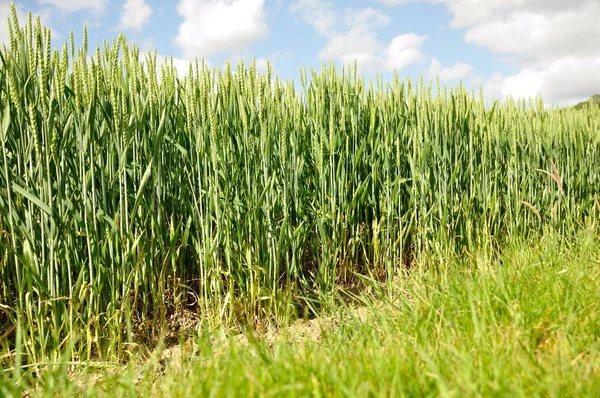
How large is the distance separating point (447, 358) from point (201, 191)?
1178mm

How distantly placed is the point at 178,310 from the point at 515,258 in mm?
1596

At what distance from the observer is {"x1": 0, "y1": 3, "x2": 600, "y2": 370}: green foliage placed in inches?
70.0

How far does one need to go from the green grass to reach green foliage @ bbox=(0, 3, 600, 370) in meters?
0.31

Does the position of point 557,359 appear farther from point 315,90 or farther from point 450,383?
point 315,90

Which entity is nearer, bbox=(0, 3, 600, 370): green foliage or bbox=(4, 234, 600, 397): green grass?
bbox=(4, 234, 600, 397): green grass

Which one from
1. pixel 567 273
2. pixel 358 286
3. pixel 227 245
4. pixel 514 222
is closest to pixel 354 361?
pixel 227 245

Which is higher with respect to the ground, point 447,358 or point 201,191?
point 201,191

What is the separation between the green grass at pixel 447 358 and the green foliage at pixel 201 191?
31cm

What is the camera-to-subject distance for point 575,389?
3.69 ft

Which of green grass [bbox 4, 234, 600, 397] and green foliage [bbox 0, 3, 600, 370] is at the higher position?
green foliage [bbox 0, 3, 600, 370]

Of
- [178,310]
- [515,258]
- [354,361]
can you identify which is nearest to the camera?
[354,361]

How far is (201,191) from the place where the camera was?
81.4 inches

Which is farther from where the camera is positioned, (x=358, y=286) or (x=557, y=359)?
(x=358, y=286)

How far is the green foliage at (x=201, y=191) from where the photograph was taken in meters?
1.78
